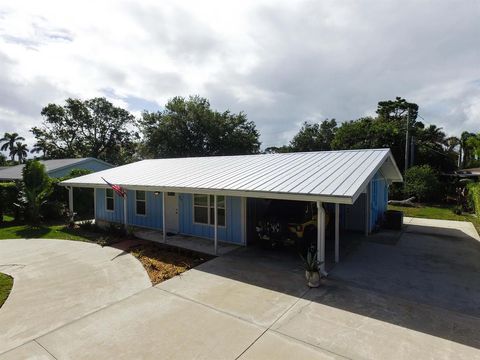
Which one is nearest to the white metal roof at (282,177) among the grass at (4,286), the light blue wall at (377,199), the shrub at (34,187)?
the light blue wall at (377,199)

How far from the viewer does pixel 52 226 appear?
49.3ft

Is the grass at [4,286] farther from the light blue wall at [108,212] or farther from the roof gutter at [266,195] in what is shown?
the light blue wall at [108,212]

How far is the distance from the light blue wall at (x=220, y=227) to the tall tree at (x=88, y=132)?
37.2 meters

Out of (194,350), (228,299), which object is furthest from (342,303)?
(194,350)

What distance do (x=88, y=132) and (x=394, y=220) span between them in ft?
145

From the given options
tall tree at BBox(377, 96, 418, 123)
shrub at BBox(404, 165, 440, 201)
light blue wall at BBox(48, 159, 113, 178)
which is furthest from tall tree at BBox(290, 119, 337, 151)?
light blue wall at BBox(48, 159, 113, 178)

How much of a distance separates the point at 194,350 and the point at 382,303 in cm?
399

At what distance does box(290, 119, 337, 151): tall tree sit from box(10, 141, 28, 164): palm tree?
63.4 metres

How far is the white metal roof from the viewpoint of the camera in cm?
719

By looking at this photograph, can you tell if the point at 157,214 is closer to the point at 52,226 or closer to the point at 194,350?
the point at 52,226

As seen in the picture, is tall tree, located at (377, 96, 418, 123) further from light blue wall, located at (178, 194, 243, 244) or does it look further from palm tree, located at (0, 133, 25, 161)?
palm tree, located at (0, 133, 25, 161)

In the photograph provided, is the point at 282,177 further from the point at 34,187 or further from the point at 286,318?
the point at 34,187

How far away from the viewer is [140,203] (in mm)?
14023

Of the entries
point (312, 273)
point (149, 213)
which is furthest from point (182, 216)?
point (312, 273)
